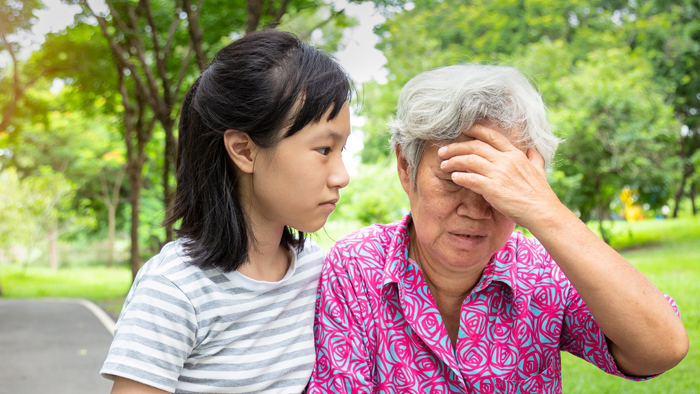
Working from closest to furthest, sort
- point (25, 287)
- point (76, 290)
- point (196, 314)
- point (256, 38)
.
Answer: point (196, 314) → point (256, 38) → point (76, 290) → point (25, 287)

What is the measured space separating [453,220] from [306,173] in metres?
0.47

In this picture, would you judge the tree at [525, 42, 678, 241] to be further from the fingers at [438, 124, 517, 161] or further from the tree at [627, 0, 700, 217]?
the fingers at [438, 124, 517, 161]

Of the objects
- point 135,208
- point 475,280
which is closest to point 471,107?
point 475,280

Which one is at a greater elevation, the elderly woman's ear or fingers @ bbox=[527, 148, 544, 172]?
fingers @ bbox=[527, 148, 544, 172]

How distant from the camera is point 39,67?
9.93m

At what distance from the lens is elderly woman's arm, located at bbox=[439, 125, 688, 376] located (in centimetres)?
136

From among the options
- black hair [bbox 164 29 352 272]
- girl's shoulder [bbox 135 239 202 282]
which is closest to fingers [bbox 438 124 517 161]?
black hair [bbox 164 29 352 272]

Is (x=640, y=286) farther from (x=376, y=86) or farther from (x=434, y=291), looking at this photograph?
(x=376, y=86)

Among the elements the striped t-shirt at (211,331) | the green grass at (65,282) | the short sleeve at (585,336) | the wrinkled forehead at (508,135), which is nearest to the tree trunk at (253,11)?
the striped t-shirt at (211,331)

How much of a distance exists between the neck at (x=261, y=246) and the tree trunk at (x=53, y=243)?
25.0 meters

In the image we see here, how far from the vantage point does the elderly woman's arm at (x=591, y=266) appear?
1.36m

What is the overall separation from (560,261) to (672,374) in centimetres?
399

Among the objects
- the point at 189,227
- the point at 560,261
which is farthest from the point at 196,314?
the point at 560,261

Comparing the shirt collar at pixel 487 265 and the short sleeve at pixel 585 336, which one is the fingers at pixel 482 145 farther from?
the short sleeve at pixel 585 336
